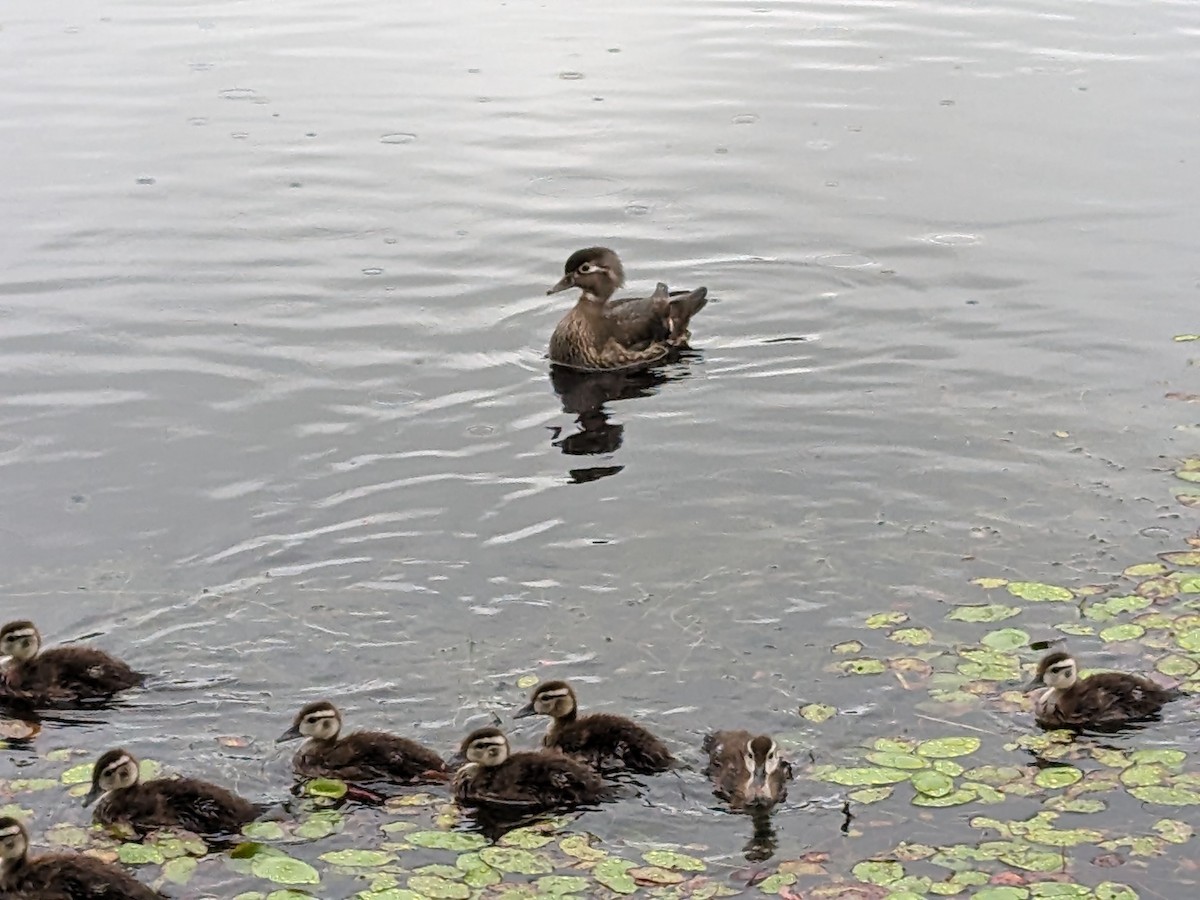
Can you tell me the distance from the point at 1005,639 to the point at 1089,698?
0.87 m

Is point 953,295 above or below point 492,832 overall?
above

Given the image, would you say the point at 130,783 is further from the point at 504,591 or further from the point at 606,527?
the point at 606,527

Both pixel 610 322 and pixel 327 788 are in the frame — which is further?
pixel 610 322

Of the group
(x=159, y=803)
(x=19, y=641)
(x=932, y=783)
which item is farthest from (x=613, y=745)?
(x=19, y=641)

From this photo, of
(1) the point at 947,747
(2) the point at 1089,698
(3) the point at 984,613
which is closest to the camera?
(1) the point at 947,747

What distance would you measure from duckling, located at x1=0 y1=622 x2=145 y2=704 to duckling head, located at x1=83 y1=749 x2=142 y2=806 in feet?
3.31

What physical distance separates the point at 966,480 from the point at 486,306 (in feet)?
16.0

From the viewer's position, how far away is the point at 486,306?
1483 centimetres

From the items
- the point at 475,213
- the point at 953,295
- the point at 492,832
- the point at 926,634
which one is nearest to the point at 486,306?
the point at 475,213

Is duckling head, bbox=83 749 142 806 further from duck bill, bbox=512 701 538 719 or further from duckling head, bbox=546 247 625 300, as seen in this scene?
duckling head, bbox=546 247 625 300

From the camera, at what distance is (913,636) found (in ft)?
30.7

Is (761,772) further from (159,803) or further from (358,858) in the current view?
(159,803)

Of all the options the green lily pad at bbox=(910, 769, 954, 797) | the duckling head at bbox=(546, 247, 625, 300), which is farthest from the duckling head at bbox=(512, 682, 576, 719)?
the duckling head at bbox=(546, 247, 625, 300)

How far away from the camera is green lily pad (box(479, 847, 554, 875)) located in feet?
25.0
